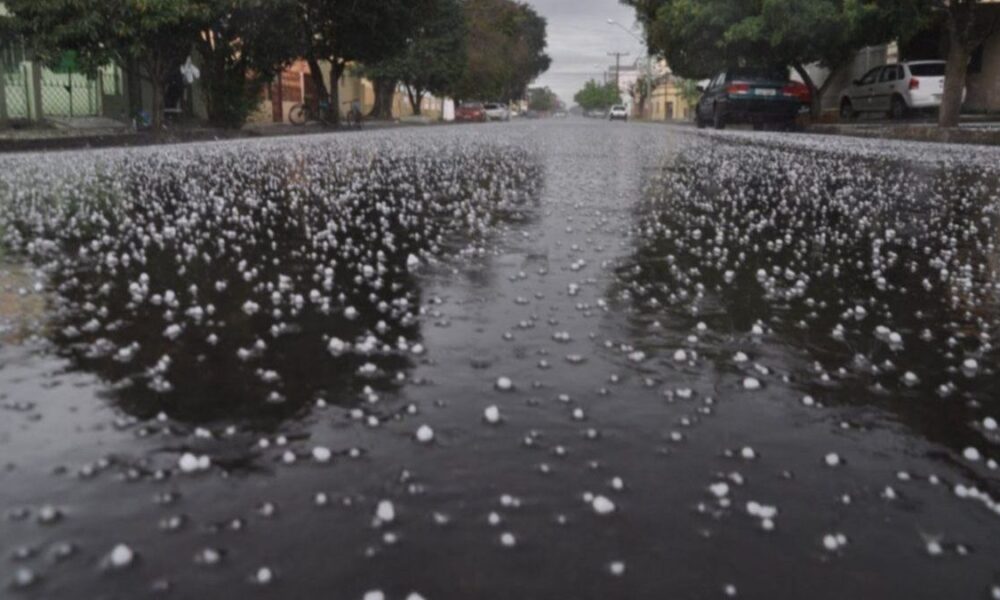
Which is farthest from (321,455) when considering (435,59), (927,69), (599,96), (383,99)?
(599,96)

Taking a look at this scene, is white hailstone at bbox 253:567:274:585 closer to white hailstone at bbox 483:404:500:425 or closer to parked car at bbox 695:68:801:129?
white hailstone at bbox 483:404:500:425

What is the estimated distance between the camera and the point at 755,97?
2620 centimetres

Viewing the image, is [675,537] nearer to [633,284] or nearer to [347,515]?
[347,515]

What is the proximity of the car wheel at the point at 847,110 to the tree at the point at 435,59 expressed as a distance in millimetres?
20130

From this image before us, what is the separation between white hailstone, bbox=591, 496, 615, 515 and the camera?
2.04 meters

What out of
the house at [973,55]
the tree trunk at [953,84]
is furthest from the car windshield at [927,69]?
the tree trunk at [953,84]

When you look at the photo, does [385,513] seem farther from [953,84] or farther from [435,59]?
[435,59]

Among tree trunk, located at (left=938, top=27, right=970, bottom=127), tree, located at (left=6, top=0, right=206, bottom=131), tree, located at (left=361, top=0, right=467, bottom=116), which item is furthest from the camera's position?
tree, located at (left=361, top=0, right=467, bottom=116)

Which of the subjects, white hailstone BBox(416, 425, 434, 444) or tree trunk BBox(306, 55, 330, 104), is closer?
white hailstone BBox(416, 425, 434, 444)

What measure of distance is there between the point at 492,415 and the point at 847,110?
30.4m

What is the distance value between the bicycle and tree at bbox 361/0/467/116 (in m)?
9.49

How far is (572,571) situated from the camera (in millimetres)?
1803

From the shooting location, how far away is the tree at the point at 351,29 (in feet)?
95.6

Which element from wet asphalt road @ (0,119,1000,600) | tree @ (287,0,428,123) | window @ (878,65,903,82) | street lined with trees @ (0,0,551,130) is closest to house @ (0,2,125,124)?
street lined with trees @ (0,0,551,130)
